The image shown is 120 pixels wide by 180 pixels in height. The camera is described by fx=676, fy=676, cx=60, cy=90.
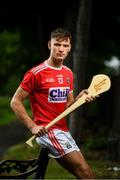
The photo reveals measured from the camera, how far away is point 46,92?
6.11 metres

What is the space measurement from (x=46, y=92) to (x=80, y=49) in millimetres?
5707

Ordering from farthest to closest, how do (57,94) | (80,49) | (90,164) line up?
1. (80,49)
2. (90,164)
3. (57,94)

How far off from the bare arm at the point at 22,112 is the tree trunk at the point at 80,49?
5.54 meters

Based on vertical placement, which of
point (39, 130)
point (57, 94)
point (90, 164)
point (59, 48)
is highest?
point (59, 48)

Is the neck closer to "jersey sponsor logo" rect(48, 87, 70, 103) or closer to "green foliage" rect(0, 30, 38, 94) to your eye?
"jersey sponsor logo" rect(48, 87, 70, 103)

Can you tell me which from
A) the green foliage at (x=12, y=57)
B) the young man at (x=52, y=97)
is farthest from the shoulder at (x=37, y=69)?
the green foliage at (x=12, y=57)

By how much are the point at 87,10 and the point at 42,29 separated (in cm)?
581

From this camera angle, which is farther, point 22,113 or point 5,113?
point 5,113

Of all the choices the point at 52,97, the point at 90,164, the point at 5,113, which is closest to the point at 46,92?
the point at 52,97

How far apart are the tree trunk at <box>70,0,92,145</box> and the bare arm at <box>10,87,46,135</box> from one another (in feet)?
18.2

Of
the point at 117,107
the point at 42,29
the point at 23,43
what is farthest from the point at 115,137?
the point at 23,43

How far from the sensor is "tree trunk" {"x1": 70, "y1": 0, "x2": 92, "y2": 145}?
37.7ft

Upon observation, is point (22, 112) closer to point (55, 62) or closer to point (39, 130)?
point (39, 130)

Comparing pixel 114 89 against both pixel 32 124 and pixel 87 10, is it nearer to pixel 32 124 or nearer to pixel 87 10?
pixel 87 10
